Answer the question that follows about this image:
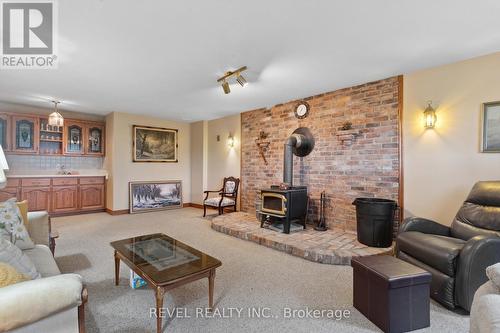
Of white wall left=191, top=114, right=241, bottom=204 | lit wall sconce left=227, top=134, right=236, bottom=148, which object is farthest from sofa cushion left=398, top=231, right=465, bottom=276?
lit wall sconce left=227, top=134, right=236, bottom=148

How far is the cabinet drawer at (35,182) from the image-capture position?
4.91m

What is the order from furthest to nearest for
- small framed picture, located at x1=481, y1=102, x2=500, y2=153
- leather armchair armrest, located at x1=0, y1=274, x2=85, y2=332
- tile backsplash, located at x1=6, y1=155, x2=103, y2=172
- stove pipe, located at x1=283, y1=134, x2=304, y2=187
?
tile backsplash, located at x1=6, y1=155, x2=103, y2=172
stove pipe, located at x1=283, y1=134, x2=304, y2=187
small framed picture, located at x1=481, y1=102, x2=500, y2=153
leather armchair armrest, located at x1=0, y1=274, x2=85, y2=332

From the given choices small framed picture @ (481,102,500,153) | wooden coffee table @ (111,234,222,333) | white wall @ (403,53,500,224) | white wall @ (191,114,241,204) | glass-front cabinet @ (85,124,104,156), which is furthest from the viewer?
white wall @ (191,114,241,204)

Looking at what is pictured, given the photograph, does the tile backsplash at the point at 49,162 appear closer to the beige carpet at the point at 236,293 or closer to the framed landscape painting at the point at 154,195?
the framed landscape painting at the point at 154,195

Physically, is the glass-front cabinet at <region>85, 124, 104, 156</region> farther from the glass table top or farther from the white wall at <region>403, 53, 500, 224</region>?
the white wall at <region>403, 53, 500, 224</region>

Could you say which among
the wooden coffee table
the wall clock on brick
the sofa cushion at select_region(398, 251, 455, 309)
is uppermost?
the wall clock on brick

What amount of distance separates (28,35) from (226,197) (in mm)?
4261

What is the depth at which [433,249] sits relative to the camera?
7.00 feet

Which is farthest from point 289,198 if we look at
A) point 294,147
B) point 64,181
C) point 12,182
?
point 12,182

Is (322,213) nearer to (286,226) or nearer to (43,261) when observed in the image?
(286,226)

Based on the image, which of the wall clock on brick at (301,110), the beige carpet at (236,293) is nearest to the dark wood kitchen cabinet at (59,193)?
the beige carpet at (236,293)

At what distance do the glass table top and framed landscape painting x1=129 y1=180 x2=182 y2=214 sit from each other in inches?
150

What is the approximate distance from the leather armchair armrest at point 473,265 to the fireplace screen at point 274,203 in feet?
7.36

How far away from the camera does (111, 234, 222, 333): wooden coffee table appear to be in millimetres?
1666
